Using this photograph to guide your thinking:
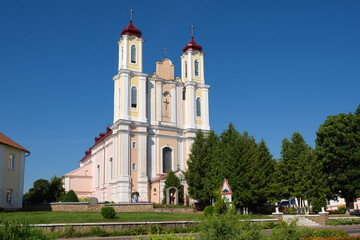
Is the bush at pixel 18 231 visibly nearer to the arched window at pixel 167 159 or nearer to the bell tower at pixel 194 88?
the arched window at pixel 167 159

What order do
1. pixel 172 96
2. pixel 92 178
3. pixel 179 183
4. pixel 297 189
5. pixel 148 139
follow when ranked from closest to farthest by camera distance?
pixel 297 189 → pixel 179 183 → pixel 148 139 → pixel 172 96 → pixel 92 178

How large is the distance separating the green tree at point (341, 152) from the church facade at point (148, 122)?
1834 centimetres

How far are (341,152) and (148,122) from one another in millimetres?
25035

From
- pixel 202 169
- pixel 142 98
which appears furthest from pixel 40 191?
pixel 202 169

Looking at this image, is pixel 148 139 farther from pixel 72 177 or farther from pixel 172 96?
pixel 72 177

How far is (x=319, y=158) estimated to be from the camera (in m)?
37.3

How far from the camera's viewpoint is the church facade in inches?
1866

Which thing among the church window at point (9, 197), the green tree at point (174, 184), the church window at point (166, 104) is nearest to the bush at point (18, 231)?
the church window at point (9, 197)

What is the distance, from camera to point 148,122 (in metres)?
50.5

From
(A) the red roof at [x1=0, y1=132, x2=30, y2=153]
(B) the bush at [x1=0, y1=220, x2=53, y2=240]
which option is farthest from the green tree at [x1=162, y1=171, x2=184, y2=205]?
(B) the bush at [x1=0, y1=220, x2=53, y2=240]

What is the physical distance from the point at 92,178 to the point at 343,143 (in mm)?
41642

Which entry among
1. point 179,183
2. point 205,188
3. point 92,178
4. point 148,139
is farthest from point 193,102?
point 92,178

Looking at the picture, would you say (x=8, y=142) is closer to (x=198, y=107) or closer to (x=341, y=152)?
(x=198, y=107)

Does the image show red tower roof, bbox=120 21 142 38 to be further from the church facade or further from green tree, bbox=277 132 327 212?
green tree, bbox=277 132 327 212
